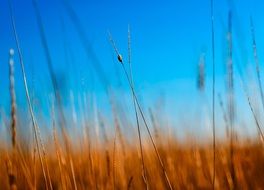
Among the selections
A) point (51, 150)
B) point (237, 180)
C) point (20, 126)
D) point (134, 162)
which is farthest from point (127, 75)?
point (134, 162)

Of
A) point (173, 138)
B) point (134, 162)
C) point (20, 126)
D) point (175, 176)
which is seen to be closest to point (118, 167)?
point (175, 176)

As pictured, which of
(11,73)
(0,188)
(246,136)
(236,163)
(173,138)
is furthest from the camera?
(173,138)

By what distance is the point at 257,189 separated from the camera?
175cm

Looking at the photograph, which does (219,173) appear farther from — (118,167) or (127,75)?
(127,75)

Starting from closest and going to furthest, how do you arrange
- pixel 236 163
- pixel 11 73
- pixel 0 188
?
pixel 11 73, pixel 236 163, pixel 0 188

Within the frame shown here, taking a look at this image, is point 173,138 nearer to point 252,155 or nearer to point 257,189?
point 252,155

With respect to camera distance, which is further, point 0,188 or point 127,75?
point 0,188

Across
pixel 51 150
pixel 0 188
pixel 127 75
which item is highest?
pixel 127 75

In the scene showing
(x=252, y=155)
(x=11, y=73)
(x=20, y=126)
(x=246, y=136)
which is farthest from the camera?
(x=252, y=155)

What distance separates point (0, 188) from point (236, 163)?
112 cm

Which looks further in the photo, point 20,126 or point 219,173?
point 219,173

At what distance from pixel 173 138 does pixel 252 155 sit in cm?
48

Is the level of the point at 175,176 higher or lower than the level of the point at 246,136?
lower

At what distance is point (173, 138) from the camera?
264 centimetres
